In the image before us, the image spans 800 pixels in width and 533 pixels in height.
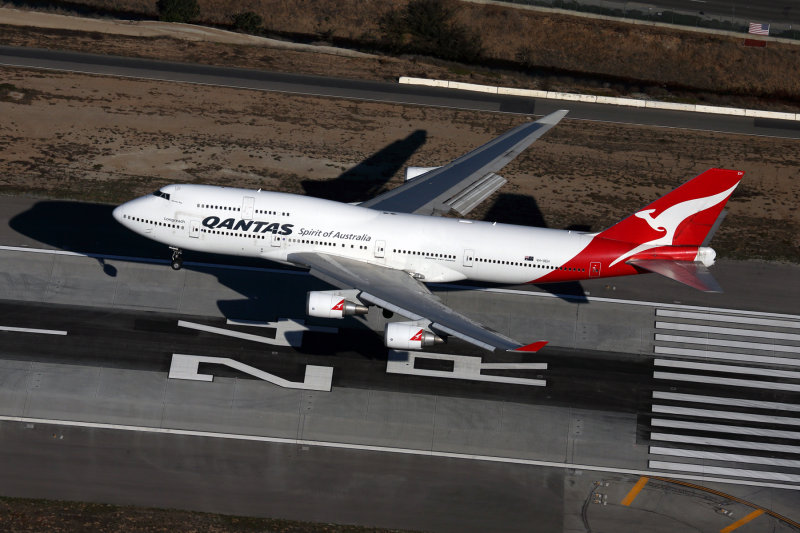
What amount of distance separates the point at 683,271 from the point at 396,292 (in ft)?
58.3

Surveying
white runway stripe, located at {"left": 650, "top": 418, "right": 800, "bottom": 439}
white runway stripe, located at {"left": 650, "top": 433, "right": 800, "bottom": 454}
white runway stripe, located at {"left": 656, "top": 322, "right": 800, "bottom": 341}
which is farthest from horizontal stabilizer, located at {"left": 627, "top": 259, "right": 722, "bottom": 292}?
white runway stripe, located at {"left": 650, "top": 433, "right": 800, "bottom": 454}

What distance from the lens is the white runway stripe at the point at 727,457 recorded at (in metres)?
46.1

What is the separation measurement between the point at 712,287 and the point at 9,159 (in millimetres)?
52759

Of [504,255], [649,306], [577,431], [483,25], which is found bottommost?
[577,431]

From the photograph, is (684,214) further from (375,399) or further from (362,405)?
(362,405)

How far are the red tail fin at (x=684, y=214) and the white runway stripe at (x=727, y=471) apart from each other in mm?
13588

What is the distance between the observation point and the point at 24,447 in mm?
43406

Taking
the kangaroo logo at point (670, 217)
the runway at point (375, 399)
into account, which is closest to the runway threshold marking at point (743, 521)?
the runway at point (375, 399)

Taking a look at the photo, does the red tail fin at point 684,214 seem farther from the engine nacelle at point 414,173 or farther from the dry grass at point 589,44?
the dry grass at point 589,44

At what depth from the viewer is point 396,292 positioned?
46906 mm

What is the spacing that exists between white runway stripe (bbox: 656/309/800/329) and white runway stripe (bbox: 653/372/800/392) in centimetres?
500

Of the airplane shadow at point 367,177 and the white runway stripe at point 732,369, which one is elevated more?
the airplane shadow at point 367,177

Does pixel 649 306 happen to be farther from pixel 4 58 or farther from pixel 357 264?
pixel 4 58

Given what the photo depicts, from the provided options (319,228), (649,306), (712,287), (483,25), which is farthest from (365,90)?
(712,287)
